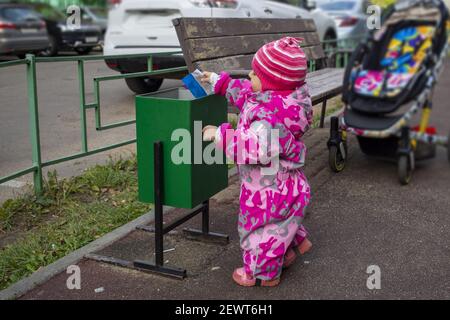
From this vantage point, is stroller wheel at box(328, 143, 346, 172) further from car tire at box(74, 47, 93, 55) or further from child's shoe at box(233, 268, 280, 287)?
car tire at box(74, 47, 93, 55)

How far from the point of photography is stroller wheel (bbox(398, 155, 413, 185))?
176 inches

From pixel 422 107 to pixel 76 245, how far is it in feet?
7.25

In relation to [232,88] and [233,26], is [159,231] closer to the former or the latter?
[232,88]

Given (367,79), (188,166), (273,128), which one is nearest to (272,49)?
(273,128)

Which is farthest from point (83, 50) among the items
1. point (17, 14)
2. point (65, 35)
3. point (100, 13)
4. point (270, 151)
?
point (270, 151)

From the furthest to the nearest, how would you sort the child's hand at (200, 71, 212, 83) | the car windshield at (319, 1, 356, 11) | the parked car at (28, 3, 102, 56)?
the parked car at (28, 3, 102, 56) < the car windshield at (319, 1, 356, 11) < the child's hand at (200, 71, 212, 83)

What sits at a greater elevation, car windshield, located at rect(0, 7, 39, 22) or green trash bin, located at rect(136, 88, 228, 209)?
car windshield, located at rect(0, 7, 39, 22)

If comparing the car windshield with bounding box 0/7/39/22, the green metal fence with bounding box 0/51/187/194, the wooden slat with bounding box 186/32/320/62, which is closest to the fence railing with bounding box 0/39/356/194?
the green metal fence with bounding box 0/51/187/194

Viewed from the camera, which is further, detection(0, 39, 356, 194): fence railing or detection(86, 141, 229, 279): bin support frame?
detection(0, 39, 356, 194): fence railing

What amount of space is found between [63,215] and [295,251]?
1.82 meters

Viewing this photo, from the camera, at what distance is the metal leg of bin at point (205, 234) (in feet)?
12.2

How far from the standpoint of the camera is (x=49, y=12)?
17812 millimetres

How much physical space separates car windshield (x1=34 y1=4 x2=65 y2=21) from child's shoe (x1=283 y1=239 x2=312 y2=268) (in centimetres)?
1550

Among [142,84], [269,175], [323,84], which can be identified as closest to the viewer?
[269,175]
